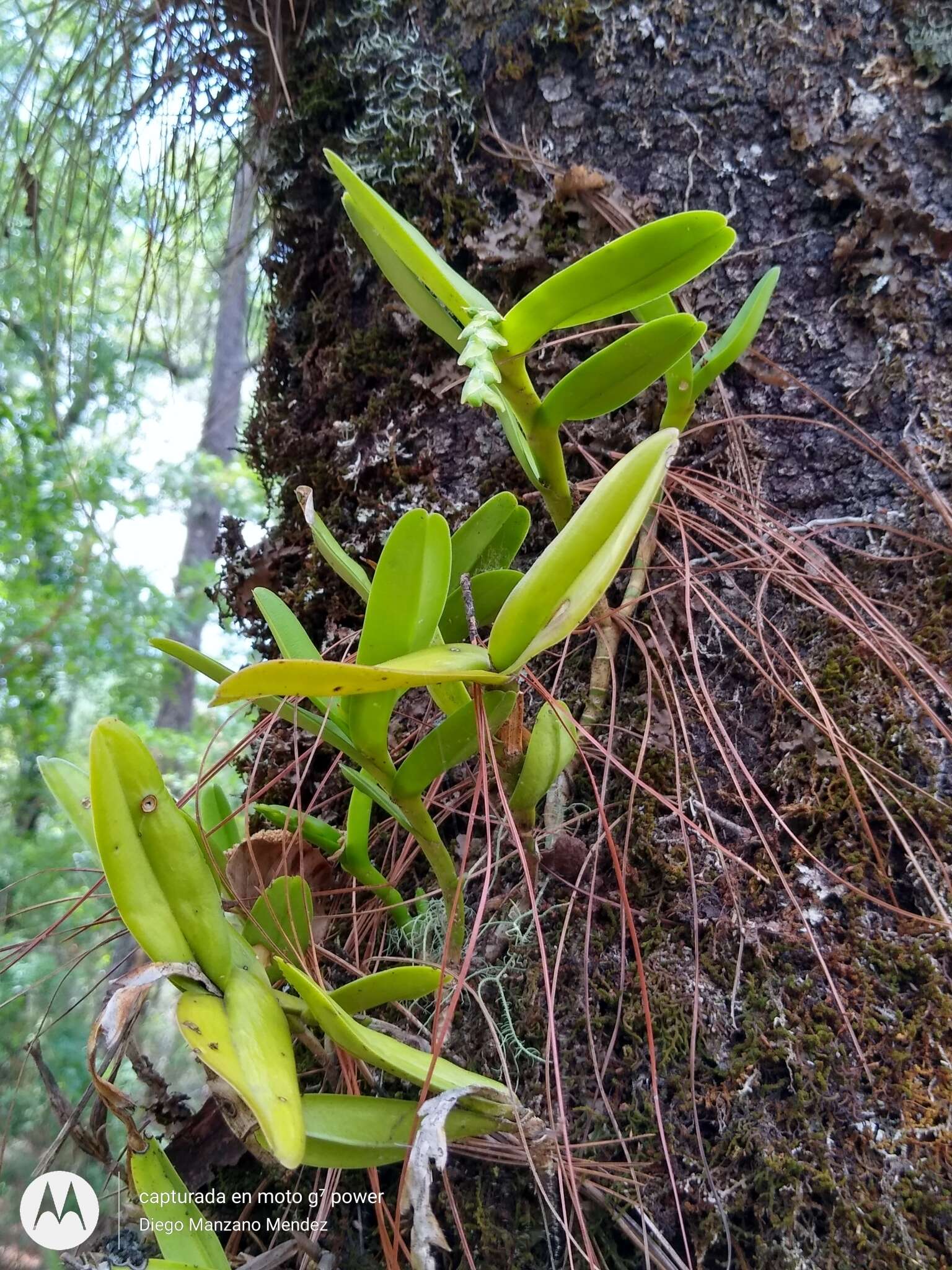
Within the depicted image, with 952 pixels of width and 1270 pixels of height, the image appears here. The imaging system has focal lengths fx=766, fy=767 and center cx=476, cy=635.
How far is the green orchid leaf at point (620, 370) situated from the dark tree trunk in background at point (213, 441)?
1155mm

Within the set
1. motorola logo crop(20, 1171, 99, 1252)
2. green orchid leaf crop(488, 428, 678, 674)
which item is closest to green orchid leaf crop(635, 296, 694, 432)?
green orchid leaf crop(488, 428, 678, 674)

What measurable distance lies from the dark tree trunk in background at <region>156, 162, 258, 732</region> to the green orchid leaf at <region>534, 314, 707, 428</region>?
3.79 ft

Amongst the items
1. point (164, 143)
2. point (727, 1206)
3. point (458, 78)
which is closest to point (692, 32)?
point (458, 78)

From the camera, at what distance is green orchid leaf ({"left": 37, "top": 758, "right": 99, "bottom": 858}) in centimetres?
64

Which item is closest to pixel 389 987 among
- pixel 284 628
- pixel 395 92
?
pixel 284 628

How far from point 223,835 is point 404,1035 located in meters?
0.26

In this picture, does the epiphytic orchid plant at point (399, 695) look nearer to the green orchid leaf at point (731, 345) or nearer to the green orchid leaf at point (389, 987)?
the green orchid leaf at point (389, 987)

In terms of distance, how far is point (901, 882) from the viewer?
61 cm

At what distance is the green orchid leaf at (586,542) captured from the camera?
0.40 metres

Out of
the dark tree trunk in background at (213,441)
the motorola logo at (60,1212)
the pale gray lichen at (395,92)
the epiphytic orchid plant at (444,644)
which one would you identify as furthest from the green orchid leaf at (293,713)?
the dark tree trunk in background at (213,441)

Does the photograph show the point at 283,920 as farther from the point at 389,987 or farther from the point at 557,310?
the point at 557,310

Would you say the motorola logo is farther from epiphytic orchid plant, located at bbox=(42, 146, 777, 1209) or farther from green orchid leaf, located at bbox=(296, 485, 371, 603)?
green orchid leaf, located at bbox=(296, 485, 371, 603)

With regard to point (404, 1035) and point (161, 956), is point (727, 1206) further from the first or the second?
point (161, 956)

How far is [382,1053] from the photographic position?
1.44ft
